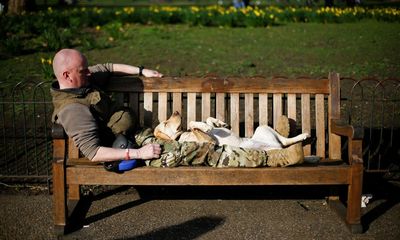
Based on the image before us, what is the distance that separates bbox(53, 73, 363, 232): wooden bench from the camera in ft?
12.9

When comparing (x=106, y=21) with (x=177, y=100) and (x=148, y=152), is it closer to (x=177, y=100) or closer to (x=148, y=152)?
(x=177, y=100)

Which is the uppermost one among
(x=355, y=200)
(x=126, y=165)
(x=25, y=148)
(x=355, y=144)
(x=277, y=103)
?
(x=277, y=103)

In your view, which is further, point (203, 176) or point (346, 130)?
point (346, 130)

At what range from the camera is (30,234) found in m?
3.99

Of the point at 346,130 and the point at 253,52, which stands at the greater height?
the point at 253,52

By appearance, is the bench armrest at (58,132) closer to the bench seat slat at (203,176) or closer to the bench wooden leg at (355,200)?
the bench seat slat at (203,176)

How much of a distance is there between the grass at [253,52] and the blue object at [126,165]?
13.4 ft

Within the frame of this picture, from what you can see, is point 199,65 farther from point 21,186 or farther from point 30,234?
point 30,234

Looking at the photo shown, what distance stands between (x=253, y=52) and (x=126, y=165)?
24.5ft

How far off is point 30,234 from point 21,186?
116cm

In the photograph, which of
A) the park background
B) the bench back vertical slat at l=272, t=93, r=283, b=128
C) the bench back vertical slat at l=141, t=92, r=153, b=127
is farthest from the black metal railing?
the bench back vertical slat at l=272, t=93, r=283, b=128

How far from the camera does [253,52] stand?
1091 centimetres

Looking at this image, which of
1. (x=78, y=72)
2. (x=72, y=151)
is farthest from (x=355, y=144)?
(x=72, y=151)

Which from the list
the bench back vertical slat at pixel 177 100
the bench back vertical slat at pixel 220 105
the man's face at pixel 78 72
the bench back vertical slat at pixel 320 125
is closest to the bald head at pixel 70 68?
the man's face at pixel 78 72
